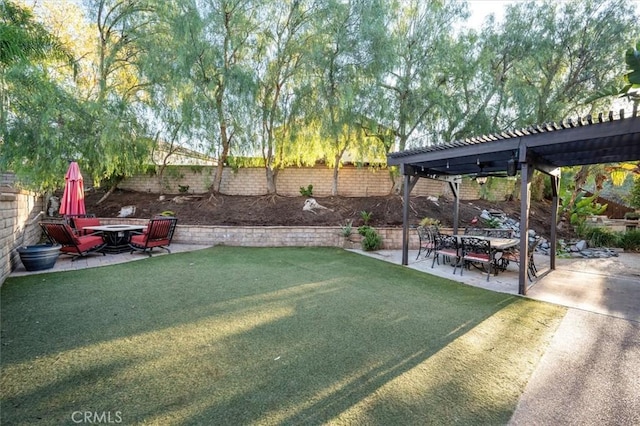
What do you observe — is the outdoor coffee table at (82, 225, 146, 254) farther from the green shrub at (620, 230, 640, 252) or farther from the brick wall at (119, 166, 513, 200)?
the green shrub at (620, 230, 640, 252)

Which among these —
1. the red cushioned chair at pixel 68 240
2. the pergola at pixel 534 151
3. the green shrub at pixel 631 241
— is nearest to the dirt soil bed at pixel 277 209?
the green shrub at pixel 631 241

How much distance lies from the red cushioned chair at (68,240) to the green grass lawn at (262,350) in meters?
1.51

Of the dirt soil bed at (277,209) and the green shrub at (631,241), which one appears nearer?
the green shrub at (631,241)

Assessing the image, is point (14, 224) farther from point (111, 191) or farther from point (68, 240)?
point (111, 191)

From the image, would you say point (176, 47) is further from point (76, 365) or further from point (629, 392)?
point (629, 392)

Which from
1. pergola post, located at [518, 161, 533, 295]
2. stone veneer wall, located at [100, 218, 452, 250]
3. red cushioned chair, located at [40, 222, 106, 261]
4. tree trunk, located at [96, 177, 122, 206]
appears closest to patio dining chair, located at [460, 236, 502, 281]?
pergola post, located at [518, 161, 533, 295]

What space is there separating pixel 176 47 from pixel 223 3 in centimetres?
227

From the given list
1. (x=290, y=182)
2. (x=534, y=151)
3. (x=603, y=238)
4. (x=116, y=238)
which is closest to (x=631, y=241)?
(x=603, y=238)

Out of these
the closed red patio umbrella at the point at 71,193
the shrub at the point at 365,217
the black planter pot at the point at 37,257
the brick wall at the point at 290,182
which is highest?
the brick wall at the point at 290,182

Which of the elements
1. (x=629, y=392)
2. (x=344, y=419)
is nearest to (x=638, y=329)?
(x=629, y=392)

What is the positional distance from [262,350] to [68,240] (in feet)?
22.2

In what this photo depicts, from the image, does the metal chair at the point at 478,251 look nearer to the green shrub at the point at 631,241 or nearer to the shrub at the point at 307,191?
the shrub at the point at 307,191

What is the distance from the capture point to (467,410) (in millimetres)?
2141

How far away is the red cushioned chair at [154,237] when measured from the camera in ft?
25.2
